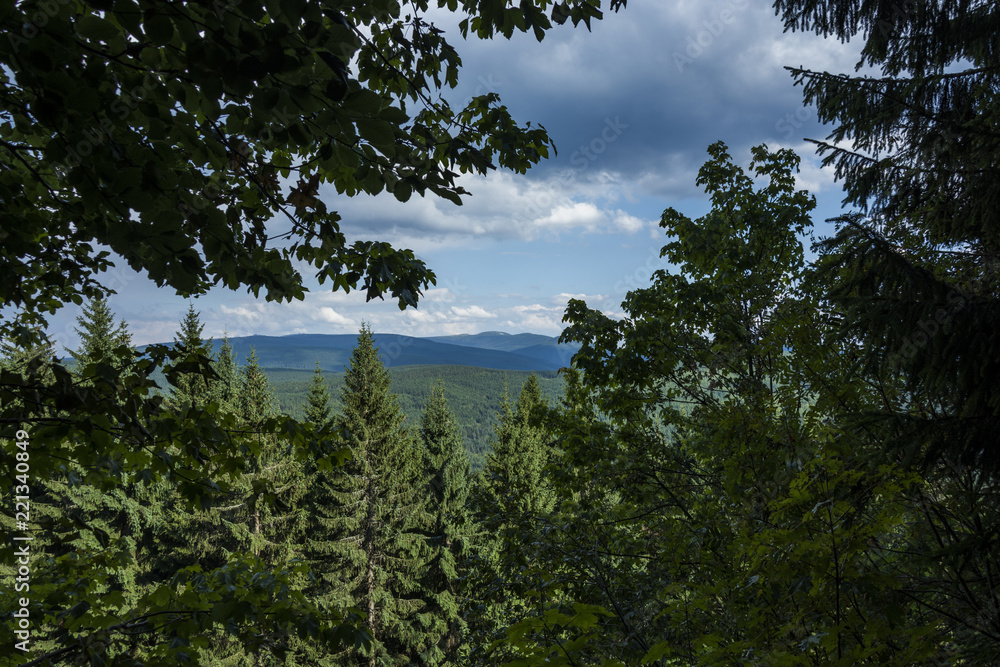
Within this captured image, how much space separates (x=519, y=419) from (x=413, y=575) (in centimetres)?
764

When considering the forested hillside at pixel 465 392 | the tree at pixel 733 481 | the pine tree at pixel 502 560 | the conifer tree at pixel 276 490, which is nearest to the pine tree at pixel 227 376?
the conifer tree at pixel 276 490

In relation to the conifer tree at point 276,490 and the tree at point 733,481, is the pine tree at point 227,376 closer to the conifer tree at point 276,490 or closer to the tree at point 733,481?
the conifer tree at point 276,490

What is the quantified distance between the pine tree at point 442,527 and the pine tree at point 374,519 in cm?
64

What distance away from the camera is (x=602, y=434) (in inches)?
239

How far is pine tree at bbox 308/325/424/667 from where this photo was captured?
1814 centimetres

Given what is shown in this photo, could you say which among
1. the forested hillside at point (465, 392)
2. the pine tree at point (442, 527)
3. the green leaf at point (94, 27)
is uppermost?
the green leaf at point (94, 27)

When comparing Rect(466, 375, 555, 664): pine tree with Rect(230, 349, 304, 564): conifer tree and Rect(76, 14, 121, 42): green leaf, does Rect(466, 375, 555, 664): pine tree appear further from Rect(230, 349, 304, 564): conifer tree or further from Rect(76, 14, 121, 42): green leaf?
Rect(230, 349, 304, 564): conifer tree

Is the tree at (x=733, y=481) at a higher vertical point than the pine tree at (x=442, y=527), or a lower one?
higher

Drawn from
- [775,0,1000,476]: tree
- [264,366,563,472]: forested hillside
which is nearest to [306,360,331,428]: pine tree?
[775,0,1000,476]: tree

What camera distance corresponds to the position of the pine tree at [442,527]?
1853cm

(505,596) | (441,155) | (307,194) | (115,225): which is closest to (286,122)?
(115,225)

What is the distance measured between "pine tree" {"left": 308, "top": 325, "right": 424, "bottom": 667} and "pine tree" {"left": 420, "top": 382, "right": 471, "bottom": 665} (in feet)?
2.10

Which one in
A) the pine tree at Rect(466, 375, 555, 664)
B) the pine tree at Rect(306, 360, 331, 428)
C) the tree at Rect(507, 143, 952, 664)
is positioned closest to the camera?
the tree at Rect(507, 143, 952, 664)

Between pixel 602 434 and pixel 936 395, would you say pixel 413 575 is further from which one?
pixel 936 395
